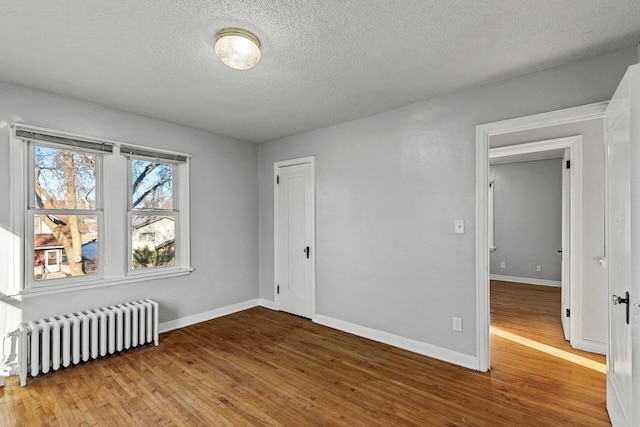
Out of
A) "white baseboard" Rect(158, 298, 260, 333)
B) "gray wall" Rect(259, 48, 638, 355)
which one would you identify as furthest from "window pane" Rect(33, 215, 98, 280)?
"gray wall" Rect(259, 48, 638, 355)

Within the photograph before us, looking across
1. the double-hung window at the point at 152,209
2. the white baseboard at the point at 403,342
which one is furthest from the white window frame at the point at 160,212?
the white baseboard at the point at 403,342

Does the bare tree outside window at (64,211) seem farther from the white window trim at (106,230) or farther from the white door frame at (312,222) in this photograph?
the white door frame at (312,222)

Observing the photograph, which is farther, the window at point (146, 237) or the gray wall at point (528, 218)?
the gray wall at point (528, 218)

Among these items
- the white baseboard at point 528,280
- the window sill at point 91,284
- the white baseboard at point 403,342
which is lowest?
the white baseboard at point 528,280

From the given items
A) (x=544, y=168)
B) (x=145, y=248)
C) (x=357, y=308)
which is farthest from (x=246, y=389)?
(x=544, y=168)

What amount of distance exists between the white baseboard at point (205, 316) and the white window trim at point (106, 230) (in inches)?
23.6

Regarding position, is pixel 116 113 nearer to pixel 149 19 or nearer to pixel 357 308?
pixel 149 19

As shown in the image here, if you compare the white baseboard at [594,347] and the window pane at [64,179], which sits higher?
the window pane at [64,179]

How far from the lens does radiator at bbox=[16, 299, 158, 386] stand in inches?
104

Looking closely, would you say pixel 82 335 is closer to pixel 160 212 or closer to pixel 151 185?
pixel 160 212

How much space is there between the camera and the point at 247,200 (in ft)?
15.6

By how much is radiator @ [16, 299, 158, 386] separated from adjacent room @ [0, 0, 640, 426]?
3cm

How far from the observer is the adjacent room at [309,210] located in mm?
1965

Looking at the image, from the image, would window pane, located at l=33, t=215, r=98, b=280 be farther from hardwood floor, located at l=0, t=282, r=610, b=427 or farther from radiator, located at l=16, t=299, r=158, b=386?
hardwood floor, located at l=0, t=282, r=610, b=427
